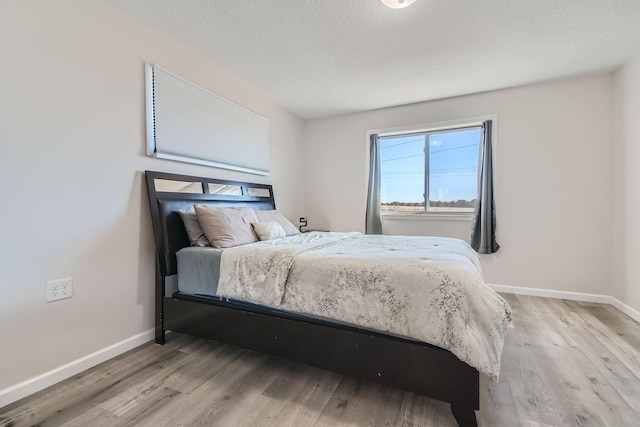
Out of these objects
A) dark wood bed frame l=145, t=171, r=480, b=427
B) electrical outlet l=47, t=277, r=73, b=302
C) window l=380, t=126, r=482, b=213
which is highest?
window l=380, t=126, r=482, b=213

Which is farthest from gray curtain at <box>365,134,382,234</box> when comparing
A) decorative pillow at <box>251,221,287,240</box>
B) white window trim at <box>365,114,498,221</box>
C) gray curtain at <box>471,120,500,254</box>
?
decorative pillow at <box>251,221,287,240</box>

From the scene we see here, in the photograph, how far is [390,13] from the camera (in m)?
2.01

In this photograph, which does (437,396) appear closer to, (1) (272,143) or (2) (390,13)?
(2) (390,13)

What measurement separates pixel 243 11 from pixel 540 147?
10.9ft

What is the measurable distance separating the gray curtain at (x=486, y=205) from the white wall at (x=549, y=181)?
0.39 feet

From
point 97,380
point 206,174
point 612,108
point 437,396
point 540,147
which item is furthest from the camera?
point 540,147

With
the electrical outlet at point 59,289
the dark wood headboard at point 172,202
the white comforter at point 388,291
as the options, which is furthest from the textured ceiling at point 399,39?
the electrical outlet at point 59,289

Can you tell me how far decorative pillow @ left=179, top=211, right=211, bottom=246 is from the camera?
7.27ft

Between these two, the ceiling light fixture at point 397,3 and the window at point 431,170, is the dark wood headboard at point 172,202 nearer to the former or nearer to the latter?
the ceiling light fixture at point 397,3

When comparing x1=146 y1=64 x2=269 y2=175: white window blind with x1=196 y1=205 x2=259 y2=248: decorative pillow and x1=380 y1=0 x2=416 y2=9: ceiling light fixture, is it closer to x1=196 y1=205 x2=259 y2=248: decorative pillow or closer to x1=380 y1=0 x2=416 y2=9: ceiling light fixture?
x1=196 y1=205 x2=259 y2=248: decorative pillow

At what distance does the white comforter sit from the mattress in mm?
86

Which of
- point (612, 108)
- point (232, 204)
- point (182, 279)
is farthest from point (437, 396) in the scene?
point (612, 108)

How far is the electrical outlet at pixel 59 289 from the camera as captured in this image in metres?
1.65

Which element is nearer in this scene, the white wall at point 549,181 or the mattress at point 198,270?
the mattress at point 198,270
